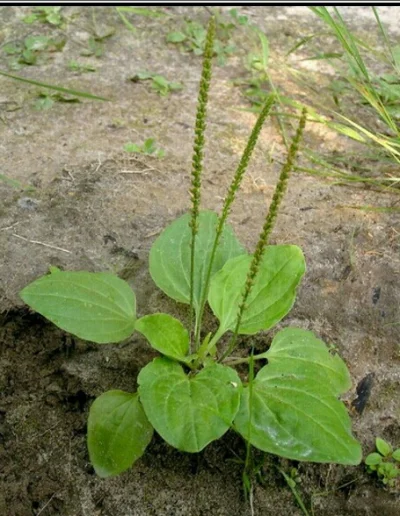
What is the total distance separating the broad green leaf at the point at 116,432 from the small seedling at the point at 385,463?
2.35 ft

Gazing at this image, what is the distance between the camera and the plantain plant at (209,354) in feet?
6.29

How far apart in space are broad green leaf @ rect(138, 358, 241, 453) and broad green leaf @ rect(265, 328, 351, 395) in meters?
0.23

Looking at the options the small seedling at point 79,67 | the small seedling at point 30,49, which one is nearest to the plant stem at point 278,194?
the small seedling at point 79,67

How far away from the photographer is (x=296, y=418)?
2.01 metres

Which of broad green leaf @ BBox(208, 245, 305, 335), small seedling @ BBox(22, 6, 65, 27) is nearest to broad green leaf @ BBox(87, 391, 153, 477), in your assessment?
broad green leaf @ BBox(208, 245, 305, 335)

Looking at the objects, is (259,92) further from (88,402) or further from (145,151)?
(88,402)

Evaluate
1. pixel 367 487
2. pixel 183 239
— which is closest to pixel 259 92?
pixel 183 239

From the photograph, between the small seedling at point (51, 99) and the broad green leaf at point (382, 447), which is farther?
the small seedling at point (51, 99)

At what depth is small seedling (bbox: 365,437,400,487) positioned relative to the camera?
2.22 metres

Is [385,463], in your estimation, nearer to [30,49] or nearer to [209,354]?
[209,354]

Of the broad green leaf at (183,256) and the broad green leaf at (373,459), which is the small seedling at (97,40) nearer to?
the broad green leaf at (183,256)

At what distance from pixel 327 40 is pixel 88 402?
2941 mm

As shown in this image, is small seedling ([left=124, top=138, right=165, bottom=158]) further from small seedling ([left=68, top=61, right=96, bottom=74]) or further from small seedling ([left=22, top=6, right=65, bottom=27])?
small seedling ([left=22, top=6, right=65, bottom=27])

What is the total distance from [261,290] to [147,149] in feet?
3.98
